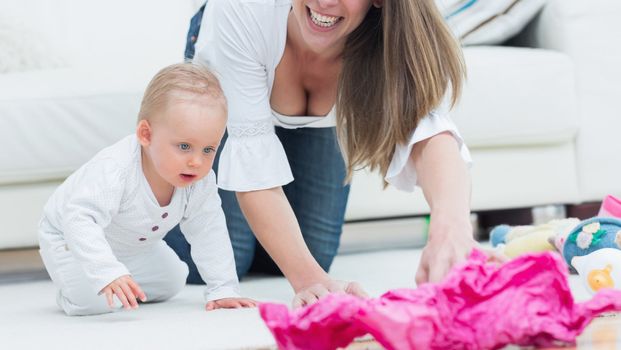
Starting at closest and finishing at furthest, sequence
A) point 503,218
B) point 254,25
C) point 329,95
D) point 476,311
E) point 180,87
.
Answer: point 476,311
point 180,87
point 254,25
point 329,95
point 503,218

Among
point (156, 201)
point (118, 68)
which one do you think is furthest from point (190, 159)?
point (118, 68)

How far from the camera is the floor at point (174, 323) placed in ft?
3.45

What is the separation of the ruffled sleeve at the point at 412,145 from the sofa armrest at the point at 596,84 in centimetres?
92

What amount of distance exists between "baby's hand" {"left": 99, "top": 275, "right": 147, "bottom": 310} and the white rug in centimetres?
3

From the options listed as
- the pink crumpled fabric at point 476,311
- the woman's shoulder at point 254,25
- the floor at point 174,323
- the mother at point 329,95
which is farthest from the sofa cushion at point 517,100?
the pink crumpled fabric at point 476,311

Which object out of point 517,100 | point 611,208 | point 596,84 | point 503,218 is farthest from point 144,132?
point 503,218

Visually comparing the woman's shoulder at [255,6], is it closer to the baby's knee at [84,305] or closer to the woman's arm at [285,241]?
the woman's arm at [285,241]

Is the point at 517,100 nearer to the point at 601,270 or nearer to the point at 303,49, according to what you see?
the point at 303,49

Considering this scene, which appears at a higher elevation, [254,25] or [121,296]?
[254,25]

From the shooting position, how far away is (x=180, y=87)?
140cm

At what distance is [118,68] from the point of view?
2.08 m

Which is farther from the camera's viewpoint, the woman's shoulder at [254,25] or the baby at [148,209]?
the woman's shoulder at [254,25]

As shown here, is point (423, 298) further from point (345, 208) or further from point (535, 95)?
point (535, 95)

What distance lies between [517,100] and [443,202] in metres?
1.02
